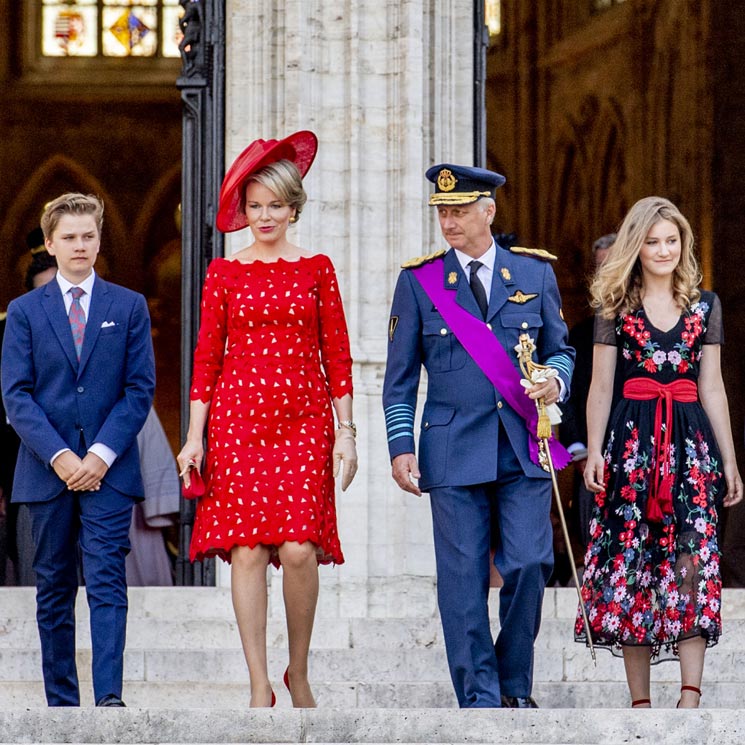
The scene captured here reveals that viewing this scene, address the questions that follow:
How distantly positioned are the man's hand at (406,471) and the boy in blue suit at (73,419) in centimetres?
98

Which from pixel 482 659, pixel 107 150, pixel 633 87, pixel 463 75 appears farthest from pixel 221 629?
pixel 107 150

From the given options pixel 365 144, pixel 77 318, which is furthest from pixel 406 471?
pixel 365 144

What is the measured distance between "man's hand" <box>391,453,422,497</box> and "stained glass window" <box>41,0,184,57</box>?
16.0 metres

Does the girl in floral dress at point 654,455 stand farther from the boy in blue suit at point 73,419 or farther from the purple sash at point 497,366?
the boy in blue suit at point 73,419

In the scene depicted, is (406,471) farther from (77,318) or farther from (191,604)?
(191,604)

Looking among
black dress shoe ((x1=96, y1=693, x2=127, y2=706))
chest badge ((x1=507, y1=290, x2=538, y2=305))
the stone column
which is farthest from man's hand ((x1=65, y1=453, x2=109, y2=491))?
the stone column

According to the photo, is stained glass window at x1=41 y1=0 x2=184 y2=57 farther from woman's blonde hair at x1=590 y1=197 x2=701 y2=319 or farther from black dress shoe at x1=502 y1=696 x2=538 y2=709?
black dress shoe at x1=502 y1=696 x2=538 y2=709

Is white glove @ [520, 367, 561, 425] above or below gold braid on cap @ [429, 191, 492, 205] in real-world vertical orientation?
below

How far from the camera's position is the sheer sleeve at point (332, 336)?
299 inches

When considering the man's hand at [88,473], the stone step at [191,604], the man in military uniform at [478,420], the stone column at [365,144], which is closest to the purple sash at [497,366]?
the man in military uniform at [478,420]

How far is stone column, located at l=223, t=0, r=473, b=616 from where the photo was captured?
984 cm

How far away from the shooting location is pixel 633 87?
1859cm

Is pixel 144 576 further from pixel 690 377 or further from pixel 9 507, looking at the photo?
pixel 690 377

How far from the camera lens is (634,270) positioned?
783 cm
